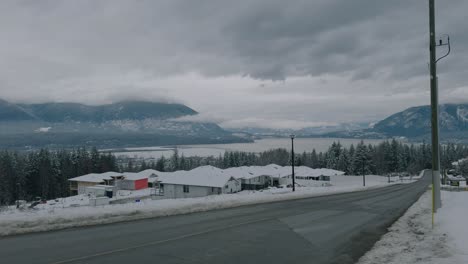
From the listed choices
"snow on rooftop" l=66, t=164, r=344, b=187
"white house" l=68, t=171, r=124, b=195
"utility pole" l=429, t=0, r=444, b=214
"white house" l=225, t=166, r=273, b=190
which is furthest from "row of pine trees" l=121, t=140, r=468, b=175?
"utility pole" l=429, t=0, r=444, b=214

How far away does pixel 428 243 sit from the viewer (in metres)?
9.75

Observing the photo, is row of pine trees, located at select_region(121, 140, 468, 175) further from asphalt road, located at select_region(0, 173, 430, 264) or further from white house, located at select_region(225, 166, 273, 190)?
asphalt road, located at select_region(0, 173, 430, 264)

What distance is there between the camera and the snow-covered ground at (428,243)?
8289 mm

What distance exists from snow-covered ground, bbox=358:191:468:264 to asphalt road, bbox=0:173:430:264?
1.86 feet

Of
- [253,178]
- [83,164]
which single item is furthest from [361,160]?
[83,164]

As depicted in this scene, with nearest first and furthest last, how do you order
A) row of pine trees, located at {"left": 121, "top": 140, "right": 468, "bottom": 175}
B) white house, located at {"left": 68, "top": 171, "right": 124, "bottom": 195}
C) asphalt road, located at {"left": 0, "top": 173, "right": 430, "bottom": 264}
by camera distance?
asphalt road, located at {"left": 0, "top": 173, "right": 430, "bottom": 264}, white house, located at {"left": 68, "top": 171, "right": 124, "bottom": 195}, row of pine trees, located at {"left": 121, "top": 140, "right": 468, "bottom": 175}

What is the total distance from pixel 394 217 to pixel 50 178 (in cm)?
8474

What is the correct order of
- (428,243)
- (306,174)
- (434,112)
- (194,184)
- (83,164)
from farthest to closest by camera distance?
(83,164), (306,174), (194,184), (434,112), (428,243)

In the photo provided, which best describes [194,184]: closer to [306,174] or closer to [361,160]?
[306,174]

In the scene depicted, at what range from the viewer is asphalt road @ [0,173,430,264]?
909 centimetres

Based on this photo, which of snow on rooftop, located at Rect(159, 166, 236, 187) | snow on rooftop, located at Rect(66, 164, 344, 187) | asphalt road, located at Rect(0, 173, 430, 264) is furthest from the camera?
snow on rooftop, located at Rect(66, 164, 344, 187)

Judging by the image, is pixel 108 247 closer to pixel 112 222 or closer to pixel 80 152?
pixel 112 222

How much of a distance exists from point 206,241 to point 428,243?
6678 millimetres

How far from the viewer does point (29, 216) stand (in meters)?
13.4
